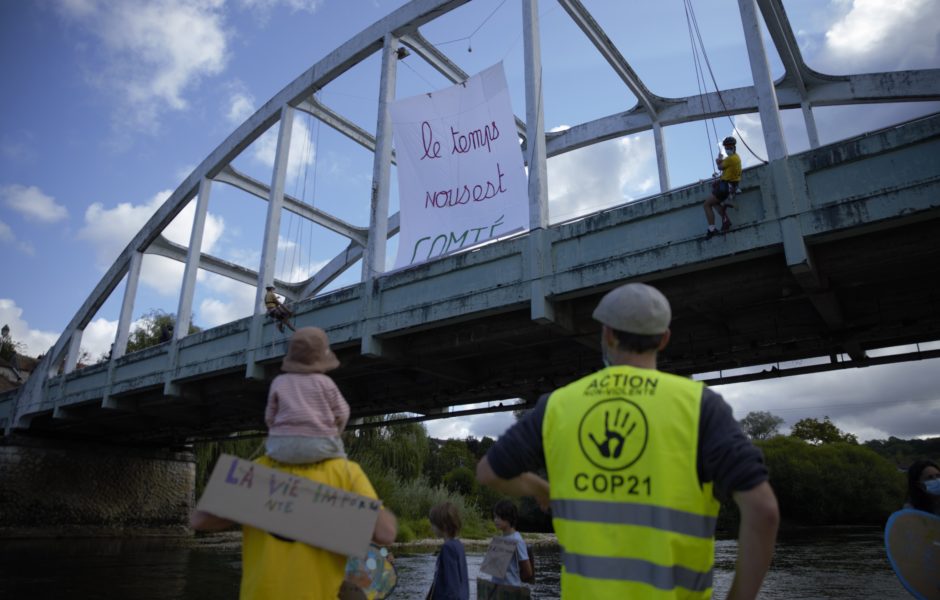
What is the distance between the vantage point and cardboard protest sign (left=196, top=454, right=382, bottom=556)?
2143 mm

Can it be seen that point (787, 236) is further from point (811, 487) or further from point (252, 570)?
point (811, 487)

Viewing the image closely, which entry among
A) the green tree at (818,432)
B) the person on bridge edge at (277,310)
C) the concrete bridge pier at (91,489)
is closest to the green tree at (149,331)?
the concrete bridge pier at (91,489)

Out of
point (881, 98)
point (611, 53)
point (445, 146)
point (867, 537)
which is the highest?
point (611, 53)

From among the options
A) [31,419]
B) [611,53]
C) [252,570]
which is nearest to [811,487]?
[611,53]

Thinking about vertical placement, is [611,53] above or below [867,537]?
above

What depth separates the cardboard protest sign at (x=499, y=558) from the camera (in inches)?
190

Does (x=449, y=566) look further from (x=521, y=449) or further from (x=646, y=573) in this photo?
(x=646, y=573)

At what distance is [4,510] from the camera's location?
2286 centimetres

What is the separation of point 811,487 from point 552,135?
2656 centimetres

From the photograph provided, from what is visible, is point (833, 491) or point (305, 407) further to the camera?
point (833, 491)

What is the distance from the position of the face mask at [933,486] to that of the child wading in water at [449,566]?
329cm

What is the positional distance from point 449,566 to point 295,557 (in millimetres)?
2779

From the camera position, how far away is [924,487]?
15.0 ft

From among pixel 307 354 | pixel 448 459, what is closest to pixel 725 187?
pixel 307 354
